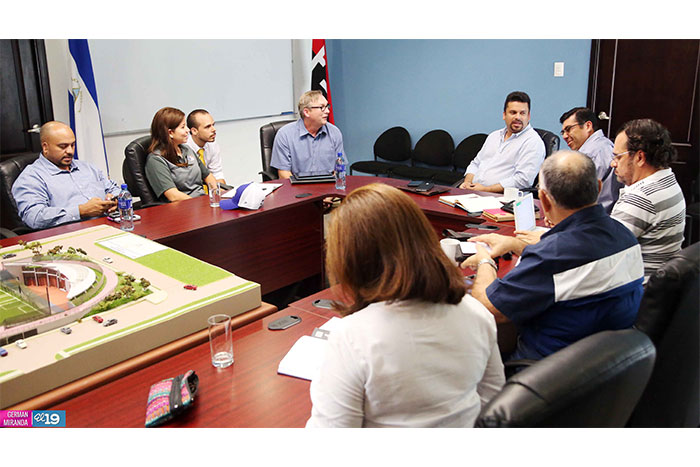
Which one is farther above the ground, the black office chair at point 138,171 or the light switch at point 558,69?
the light switch at point 558,69

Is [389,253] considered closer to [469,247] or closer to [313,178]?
[469,247]

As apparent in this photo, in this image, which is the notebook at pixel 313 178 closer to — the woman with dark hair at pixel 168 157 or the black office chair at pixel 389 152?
the woman with dark hair at pixel 168 157

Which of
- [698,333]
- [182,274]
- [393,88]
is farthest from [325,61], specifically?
[698,333]

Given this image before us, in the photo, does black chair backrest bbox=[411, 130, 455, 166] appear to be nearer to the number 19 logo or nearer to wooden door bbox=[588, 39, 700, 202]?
wooden door bbox=[588, 39, 700, 202]

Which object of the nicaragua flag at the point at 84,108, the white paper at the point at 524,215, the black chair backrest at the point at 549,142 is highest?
the nicaragua flag at the point at 84,108

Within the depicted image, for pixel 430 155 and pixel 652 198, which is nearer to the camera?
pixel 652 198

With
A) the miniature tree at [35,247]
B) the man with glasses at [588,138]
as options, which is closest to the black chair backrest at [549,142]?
the man with glasses at [588,138]

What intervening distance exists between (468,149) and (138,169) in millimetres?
3187

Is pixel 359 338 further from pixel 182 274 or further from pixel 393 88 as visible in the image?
pixel 393 88

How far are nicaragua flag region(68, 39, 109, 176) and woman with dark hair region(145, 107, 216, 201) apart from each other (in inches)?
36.7

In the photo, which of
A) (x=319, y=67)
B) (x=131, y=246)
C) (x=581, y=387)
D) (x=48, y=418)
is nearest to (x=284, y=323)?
(x=48, y=418)

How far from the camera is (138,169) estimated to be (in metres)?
3.69

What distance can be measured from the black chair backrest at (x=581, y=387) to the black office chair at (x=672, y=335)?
48 centimetres

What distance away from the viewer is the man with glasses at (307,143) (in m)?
4.32
